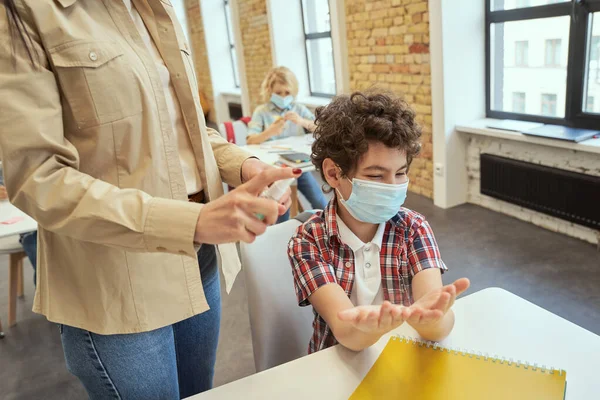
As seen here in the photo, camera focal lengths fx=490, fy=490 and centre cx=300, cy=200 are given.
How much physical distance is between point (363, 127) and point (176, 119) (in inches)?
19.7

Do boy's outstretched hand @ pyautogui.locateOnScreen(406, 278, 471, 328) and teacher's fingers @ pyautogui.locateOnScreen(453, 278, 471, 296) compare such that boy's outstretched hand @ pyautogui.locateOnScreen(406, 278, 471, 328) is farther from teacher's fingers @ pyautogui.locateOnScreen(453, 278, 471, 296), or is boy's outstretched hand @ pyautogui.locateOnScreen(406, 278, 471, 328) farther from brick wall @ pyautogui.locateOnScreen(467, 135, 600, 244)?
brick wall @ pyautogui.locateOnScreen(467, 135, 600, 244)

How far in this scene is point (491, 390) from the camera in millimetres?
896

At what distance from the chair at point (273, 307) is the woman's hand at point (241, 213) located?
61cm

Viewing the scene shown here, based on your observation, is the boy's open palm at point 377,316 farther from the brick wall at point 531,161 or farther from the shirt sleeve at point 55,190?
the brick wall at point 531,161

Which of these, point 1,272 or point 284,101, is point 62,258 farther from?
point 1,272

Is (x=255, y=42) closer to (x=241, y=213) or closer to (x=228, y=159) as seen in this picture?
(x=228, y=159)

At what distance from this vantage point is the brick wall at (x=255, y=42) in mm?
6527

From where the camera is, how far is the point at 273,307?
1.36 m

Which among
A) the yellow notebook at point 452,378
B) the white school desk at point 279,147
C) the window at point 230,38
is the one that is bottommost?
the yellow notebook at point 452,378

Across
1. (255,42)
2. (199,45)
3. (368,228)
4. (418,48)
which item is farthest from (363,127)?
(199,45)

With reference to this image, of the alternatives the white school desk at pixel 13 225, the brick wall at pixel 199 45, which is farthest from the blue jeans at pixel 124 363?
the brick wall at pixel 199 45

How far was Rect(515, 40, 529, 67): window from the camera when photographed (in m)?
3.50

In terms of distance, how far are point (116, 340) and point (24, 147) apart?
411 mm

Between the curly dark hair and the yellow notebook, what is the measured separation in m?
0.53
